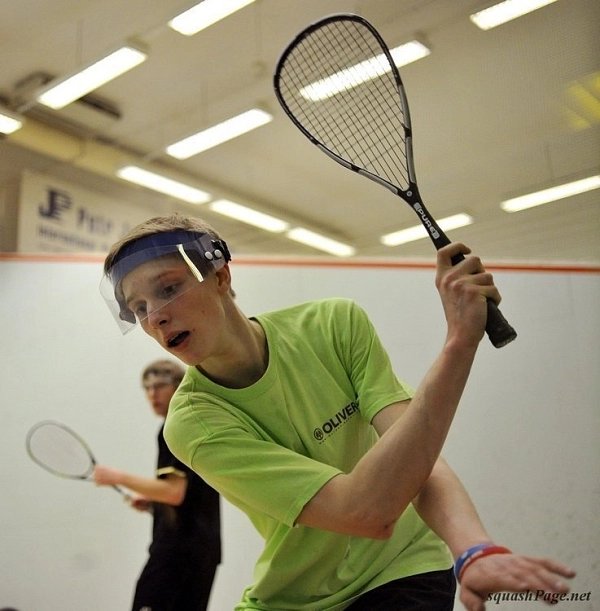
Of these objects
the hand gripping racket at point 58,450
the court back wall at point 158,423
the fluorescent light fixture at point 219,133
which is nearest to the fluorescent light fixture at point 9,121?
the fluorescent light fixture at point 219,133

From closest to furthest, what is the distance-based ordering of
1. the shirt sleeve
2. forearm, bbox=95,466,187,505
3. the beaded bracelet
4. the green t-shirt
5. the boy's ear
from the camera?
the beaded bracelet
the shirt sleeve
the green t-shirt
the boy's ear
forearm, bbox=95,466,187,505

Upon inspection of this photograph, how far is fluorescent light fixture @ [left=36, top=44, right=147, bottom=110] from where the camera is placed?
141 inches

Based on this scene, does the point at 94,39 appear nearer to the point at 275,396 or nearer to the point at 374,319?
the point at 374,319

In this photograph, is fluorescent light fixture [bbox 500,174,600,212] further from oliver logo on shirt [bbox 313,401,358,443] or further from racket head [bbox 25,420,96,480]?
oliver logo on shirt [bbox 313,401,358,443]

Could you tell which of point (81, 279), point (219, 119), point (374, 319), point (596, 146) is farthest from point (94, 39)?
point (596, 146)

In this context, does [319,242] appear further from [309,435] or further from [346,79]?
[309,435]

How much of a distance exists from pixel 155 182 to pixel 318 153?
3.34 feet

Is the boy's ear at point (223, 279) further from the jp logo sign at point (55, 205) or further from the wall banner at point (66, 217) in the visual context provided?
the jp logo sign at point (55, 205)

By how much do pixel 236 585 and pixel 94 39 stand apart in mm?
2682

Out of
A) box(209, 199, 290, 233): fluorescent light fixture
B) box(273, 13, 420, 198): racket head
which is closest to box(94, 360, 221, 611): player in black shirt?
box(273, 13, 420, 198): racket head

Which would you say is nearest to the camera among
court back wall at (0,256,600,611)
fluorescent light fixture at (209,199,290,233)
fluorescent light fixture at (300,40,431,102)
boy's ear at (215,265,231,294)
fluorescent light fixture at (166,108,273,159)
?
boy's ear at (215,265,231,294)

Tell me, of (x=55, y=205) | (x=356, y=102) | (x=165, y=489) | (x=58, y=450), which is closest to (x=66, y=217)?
(x=55, y=205)

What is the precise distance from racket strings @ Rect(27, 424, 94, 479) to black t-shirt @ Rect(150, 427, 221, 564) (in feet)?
1.76

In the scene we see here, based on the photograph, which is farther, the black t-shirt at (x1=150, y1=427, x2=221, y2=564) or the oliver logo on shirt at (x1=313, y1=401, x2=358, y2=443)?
the black t-shirt at (x1=150, y1=427, x2=221, y2=564)
